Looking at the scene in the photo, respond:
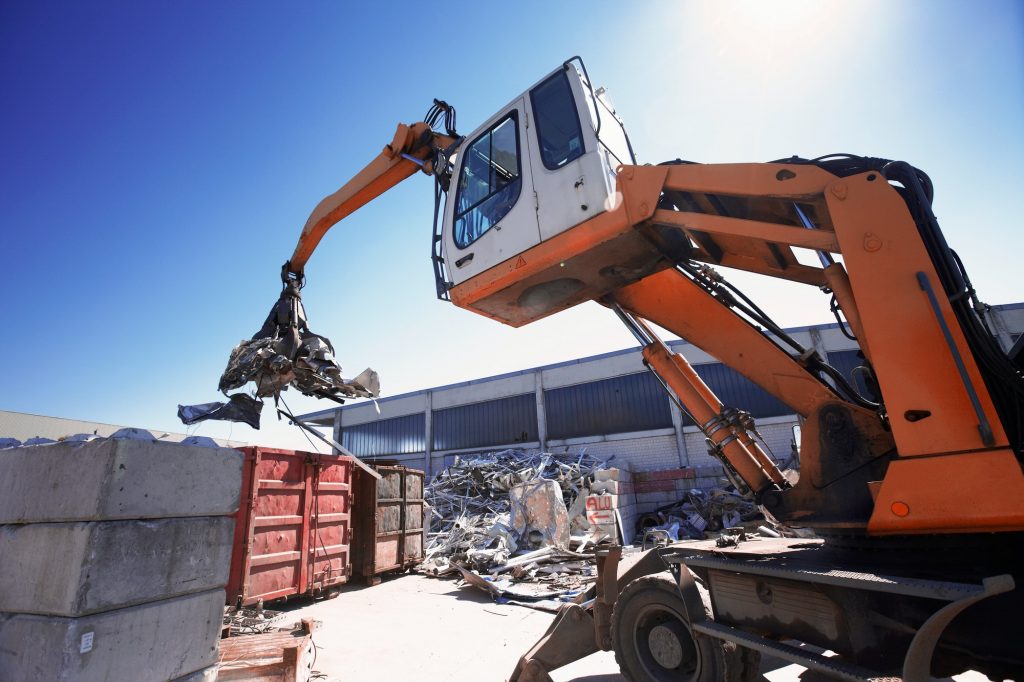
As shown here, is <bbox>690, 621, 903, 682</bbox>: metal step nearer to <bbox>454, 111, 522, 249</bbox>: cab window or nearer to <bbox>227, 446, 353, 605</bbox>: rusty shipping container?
<bbox>454, 111, 522, 249</bbox>: cab window

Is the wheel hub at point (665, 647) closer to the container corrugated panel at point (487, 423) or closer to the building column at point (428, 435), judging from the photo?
the container corrugated panel at point (487, 423)

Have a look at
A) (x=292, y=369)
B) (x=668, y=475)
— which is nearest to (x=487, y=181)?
(x=292, y=369)

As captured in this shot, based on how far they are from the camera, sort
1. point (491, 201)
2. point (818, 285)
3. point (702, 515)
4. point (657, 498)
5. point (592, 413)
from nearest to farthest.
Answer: point (818, 285), point (491, 201), point (702, 515), point (657, 498), point (592, 413)

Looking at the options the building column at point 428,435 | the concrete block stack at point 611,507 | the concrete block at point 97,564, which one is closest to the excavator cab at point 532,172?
the concrete block at point 97,564

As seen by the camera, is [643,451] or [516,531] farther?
[643,451]

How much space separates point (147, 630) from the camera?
268 cm

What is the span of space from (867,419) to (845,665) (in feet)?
4.96

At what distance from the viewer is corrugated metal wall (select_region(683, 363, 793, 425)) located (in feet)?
59.5

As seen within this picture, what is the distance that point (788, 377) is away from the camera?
3.59 m

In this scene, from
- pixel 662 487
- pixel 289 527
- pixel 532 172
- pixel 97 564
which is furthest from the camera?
pixel 662 487

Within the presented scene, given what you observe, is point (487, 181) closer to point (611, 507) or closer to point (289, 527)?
point (289, 527)

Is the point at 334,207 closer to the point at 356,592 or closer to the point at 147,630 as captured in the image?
the point at 147,630

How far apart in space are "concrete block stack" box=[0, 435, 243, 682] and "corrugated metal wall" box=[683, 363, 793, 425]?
17.6 metres

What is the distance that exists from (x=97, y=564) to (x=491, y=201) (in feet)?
12.7
